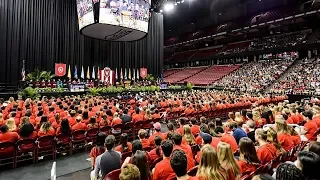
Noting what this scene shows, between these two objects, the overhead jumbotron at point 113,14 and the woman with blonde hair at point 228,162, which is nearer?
the woman with blonde hair at point 228,162

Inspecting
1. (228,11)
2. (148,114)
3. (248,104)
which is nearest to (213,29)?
(228,11)

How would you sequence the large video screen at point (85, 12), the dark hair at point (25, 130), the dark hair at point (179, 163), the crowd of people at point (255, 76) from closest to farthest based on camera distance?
1. the dark hair at point (179, 163)
2. the dark hair at point (25, 130)
3. the large video screen at point (85, 12)
4. the crowd of people at point (255, 76)

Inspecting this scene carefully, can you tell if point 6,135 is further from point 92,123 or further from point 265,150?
point 265,150

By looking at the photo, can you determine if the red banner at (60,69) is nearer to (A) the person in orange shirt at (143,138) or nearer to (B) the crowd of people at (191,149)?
(B) the crowd of people at (191,149)

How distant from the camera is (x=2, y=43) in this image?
20188mm

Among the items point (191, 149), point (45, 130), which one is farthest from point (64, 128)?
point (191, 149)

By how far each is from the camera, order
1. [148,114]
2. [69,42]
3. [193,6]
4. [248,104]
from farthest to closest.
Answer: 1. [193,6]
2. [69,42]
3. [248,104]
4. [148,114]

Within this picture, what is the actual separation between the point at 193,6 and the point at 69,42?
21.9m

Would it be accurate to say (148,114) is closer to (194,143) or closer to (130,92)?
(194,143)

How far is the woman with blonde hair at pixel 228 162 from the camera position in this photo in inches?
108

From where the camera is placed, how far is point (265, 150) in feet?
11.5

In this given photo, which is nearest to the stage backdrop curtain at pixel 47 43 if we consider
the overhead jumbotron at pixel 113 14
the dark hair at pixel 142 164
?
the overhead jumbotron at pixel 113 14

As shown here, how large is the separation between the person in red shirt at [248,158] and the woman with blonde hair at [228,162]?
301mm

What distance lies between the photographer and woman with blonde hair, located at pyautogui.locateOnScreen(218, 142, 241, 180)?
2744 mm
